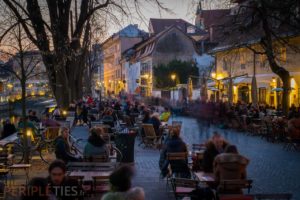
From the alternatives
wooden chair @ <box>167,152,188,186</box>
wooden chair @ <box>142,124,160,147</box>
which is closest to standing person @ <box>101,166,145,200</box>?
wooden chair @ <box>167,152,188,186</box>

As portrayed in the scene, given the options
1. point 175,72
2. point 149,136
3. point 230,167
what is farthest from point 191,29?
point 230,167

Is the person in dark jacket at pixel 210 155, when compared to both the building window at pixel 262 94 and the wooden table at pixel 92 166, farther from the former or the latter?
the building window at pixel 262 94

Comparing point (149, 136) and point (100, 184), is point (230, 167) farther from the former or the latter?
point (149, 136)

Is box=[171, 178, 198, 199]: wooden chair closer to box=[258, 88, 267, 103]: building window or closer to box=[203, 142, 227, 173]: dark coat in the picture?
box=[203, 142, 227, 173]: dark coat

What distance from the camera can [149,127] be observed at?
2239cm

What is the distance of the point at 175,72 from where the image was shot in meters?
67.6

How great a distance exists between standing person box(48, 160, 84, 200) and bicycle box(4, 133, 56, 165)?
779cm

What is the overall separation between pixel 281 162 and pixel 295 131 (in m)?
2.94

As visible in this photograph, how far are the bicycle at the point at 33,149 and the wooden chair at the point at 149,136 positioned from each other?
432 centimetres

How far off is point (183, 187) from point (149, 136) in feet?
41.2

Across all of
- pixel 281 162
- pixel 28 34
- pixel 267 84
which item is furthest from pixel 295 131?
pixel 267 84

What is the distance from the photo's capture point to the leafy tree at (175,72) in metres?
67.7

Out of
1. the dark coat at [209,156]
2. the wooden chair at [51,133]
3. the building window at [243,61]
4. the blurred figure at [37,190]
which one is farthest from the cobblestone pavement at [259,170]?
the building window at [243,61]

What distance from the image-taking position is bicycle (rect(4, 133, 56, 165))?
16.4m
